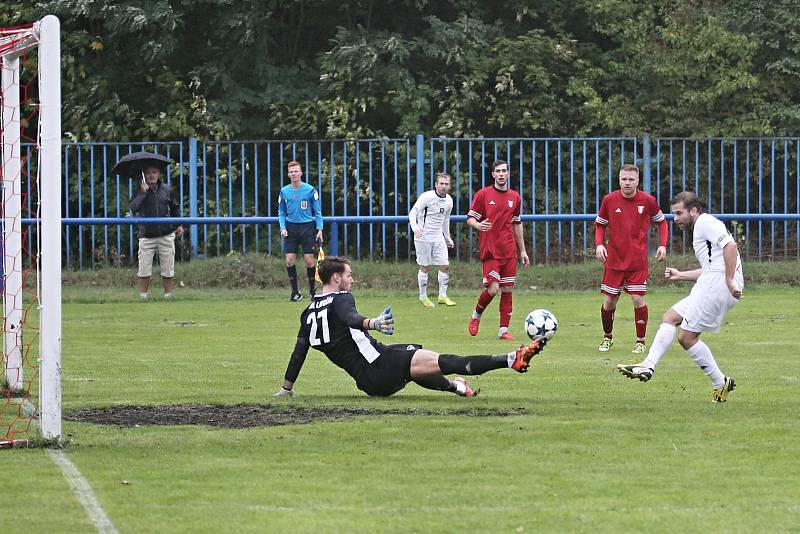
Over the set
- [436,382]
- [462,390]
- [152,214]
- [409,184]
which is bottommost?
[462,390]

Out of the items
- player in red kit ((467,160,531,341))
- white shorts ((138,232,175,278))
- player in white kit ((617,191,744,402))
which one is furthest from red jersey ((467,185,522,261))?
white shorts ((138,232,175,278))

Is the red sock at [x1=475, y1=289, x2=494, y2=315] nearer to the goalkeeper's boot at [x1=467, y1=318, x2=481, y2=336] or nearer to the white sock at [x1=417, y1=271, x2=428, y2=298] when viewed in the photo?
the goalkeeper's boot at [x1=467, y1=318, x2=481, y2=336]

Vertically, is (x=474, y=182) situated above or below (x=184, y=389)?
above

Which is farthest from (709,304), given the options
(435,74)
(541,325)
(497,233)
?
(435,74)

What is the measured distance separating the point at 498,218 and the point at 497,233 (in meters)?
0.19

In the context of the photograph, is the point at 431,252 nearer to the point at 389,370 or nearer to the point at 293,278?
the point at 293,278

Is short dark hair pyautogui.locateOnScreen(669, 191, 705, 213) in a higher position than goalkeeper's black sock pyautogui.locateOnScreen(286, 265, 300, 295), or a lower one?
higher

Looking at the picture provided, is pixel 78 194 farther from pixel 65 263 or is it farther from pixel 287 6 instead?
pixel 287 6

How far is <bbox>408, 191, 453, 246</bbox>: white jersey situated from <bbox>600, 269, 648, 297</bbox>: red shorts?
6524mm

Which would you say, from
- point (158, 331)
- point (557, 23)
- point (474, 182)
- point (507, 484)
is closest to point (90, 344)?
point (158, 331)

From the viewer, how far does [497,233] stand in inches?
674

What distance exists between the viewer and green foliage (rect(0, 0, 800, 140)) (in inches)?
1126

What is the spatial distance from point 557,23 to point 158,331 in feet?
50.3

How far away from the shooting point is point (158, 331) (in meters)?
17.7
